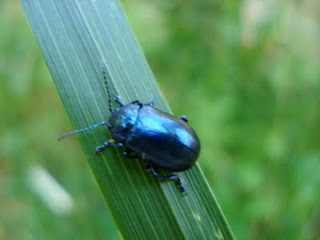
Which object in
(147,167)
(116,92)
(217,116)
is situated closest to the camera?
(116,92)

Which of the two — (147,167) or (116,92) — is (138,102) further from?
(147,167)

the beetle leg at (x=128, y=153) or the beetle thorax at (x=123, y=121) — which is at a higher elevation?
the beetle thorax at (x=123, y=121)

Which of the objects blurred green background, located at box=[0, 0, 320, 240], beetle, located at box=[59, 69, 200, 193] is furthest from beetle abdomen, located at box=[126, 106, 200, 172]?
blurred green background, located at box=[0, 0, 320, 240]

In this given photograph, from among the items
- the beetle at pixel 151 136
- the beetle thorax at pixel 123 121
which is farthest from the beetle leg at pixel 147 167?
the beetle thorax at pixel 123 121

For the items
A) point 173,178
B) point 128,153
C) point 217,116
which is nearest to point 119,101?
point 128,153

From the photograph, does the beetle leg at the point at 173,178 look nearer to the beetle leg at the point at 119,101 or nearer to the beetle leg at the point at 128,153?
the beetle leg at the point at 128,153

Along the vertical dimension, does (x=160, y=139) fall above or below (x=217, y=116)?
below
